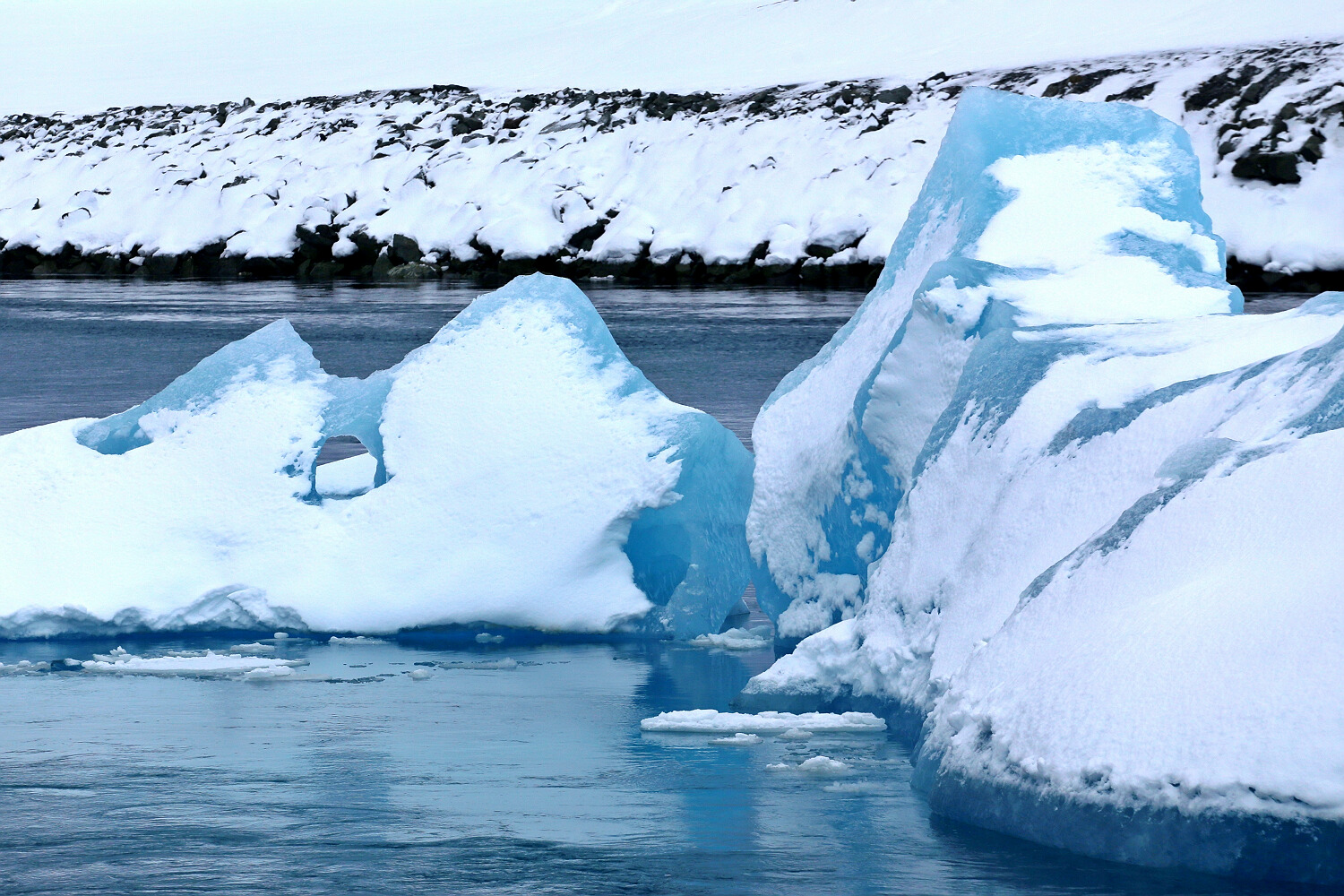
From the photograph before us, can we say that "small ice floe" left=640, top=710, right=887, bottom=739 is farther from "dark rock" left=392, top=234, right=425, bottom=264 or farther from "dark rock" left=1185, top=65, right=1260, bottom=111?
"dark rock" left=1185, top=65, right=1260, bottom=111

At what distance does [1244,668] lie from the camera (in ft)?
13.7

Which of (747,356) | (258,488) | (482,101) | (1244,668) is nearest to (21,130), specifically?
(482,101)

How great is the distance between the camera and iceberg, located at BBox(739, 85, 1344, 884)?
4.16 metres

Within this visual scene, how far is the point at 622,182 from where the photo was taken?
40.2 metres

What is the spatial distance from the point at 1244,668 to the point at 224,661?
429 cm

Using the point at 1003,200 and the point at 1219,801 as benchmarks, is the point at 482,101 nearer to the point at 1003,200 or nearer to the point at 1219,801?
the point at 1003,200

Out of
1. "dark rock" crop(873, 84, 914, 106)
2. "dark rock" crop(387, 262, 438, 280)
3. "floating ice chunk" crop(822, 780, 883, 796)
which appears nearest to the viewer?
"floating ice chunk" crop(822, 780, 883, 796)

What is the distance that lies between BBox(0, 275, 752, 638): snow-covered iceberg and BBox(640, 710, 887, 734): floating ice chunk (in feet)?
6.01

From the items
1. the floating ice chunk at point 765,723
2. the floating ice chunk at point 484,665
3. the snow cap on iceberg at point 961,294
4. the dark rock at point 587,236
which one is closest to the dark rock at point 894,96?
the dark rock at point 587,236

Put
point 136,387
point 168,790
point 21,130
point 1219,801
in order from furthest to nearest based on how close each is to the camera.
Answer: point 21,130 < point 136,387 < point 168,790 < point 1219,801

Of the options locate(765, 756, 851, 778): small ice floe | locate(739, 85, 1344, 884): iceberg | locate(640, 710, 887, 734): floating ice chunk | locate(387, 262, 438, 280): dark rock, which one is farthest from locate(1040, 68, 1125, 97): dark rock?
locate(765, 756, 851, 778): small ice floe

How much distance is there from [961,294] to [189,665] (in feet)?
10.4

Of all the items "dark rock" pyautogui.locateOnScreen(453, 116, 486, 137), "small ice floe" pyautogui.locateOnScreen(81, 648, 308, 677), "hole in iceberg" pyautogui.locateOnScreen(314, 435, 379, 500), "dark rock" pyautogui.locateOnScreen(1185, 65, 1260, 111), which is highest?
"hole in iceberg" pyautogui.locateOnScreen(314, 435, 379, 500)

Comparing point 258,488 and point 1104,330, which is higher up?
point 1104,330
